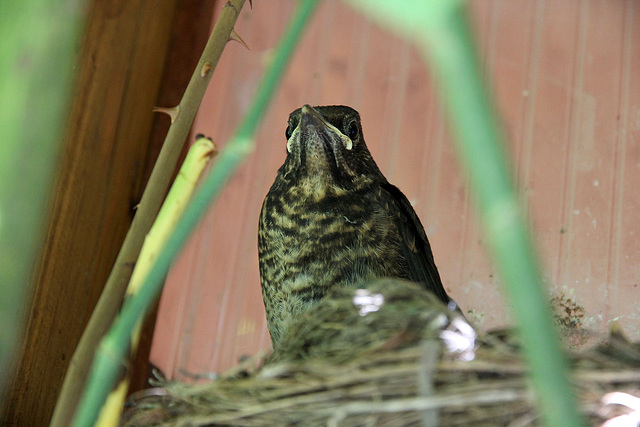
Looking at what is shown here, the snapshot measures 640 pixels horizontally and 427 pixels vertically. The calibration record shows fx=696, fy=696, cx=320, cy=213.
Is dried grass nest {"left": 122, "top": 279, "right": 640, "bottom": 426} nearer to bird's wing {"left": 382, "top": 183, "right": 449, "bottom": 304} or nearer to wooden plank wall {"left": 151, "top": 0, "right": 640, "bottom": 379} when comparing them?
bird's wing {"left": 382, "top": 183, "right": 449, "bottom": 304}

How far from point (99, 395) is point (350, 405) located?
25cm

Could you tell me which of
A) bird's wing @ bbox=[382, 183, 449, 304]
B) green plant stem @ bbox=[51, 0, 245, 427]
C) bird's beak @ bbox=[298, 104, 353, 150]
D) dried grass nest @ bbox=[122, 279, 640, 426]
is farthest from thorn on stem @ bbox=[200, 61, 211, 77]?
bird's wing @ bbox=[382, 183, 449, 304]

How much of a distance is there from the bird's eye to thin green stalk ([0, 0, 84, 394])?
0.92m

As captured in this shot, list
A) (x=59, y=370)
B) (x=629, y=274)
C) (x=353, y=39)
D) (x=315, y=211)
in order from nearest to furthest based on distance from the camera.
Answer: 1. (x=59, y=370)
2. (x=315, y=211)
3. (x=629, y=274)
4. (x=353, y=39)

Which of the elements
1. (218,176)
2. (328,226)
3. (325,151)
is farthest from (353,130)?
(218,176)

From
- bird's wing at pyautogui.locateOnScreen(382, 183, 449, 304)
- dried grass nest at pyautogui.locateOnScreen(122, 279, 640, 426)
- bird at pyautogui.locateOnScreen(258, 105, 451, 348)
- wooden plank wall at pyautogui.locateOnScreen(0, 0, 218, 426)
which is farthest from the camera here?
bird's wing at pyautogui.locateOnScreen(382, 183, 449, 304)

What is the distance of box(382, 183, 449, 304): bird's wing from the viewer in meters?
1.67

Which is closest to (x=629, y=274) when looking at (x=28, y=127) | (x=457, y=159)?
(x=457, y=159)

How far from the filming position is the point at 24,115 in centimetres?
88

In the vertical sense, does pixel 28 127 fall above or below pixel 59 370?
above

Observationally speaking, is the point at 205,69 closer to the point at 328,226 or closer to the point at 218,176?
the point at 218,176

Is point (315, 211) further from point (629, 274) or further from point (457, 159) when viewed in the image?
point (629, 274)

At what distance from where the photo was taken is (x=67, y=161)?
1410 mm

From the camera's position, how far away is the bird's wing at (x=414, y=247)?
167 centimetres
